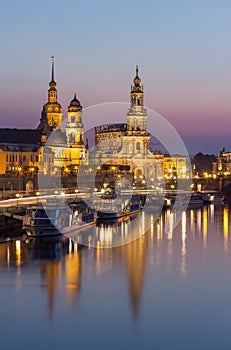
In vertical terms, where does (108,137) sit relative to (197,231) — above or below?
above

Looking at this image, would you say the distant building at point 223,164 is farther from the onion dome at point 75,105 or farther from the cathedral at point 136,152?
the onion dome at point 75,105

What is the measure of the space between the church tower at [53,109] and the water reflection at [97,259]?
160 ft

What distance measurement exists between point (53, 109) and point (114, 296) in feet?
217

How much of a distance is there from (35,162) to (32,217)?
143 feet

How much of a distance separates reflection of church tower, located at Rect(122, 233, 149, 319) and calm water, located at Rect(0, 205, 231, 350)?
34mm

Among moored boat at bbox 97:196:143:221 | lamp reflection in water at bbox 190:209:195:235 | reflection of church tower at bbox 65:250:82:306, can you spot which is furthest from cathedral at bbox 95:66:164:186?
reflection of church tower at bbox 65:250:82:306

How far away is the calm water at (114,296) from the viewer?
1594 centimetres

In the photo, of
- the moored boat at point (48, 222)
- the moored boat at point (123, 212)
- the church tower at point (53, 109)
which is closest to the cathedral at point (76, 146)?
the church tower at point (53, 109)

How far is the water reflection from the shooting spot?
802 inches

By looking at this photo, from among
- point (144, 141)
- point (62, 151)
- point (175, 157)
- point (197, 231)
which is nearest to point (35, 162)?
point (62, 151)

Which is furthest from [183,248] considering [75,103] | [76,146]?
[75,103]

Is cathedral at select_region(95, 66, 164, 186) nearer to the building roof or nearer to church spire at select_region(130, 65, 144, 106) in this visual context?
church spire at select_region(130, 65, 144, 106)

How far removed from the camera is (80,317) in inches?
683

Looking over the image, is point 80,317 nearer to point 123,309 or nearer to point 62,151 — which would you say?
point 123,309
